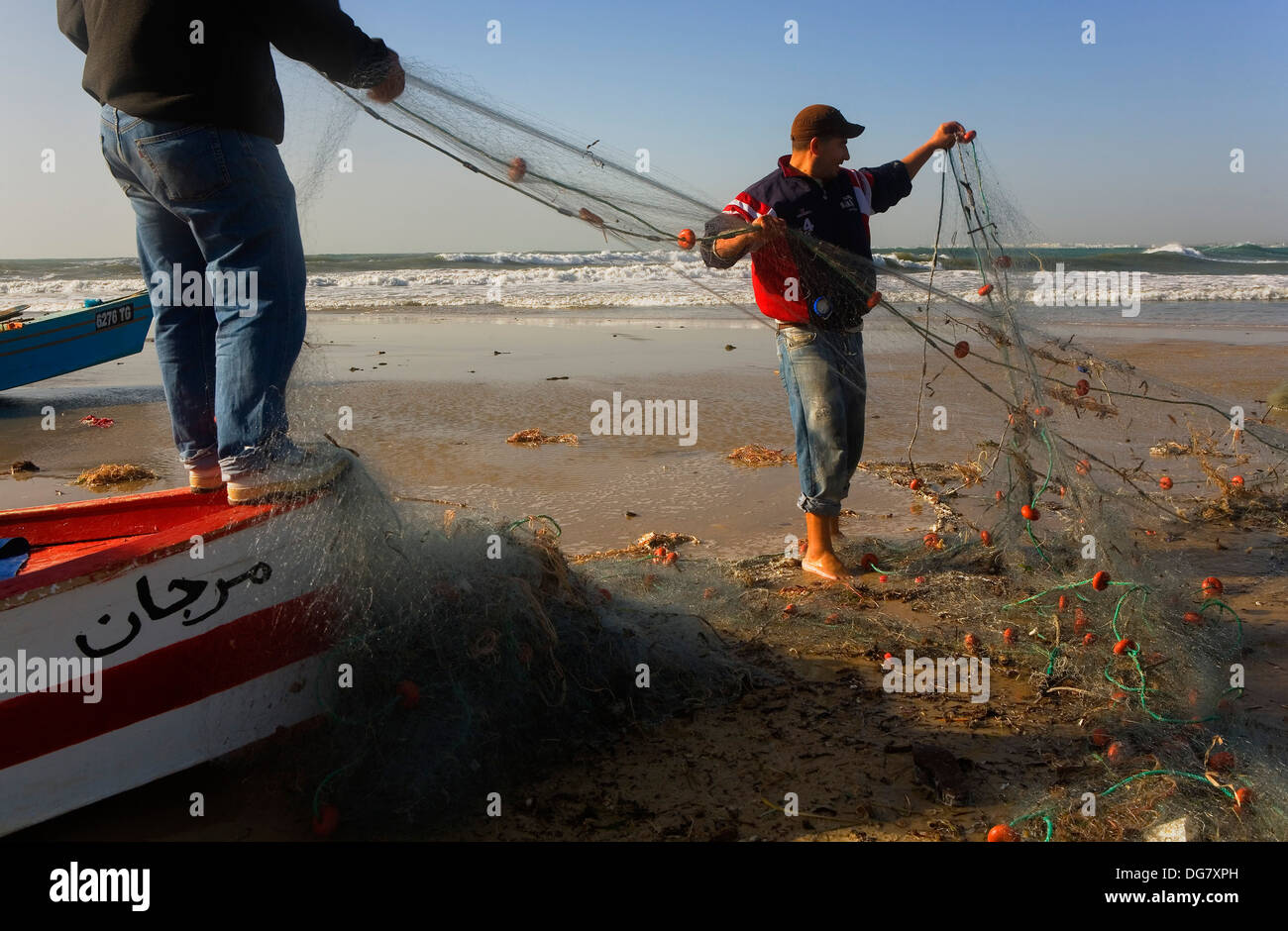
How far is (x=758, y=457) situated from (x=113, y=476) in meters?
4.75

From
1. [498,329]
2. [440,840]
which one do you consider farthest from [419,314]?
[440,840]

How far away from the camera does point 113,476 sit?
6762mm

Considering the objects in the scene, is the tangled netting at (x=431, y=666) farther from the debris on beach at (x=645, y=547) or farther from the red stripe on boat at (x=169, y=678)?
the debris on beach at (x=645, y=547)

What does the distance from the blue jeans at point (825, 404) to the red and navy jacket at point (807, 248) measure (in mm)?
132

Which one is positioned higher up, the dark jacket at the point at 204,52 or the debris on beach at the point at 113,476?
the dark jacket at the point at 204,52

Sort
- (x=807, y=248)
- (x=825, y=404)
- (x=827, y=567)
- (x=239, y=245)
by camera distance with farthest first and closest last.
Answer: (x=827, y=567)
(x=825, y=404)
(x=807, y=248)
(x=239, y=245)

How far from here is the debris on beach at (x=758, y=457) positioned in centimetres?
692

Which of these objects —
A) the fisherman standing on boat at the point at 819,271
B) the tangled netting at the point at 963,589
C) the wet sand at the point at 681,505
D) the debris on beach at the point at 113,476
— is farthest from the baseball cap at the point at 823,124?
the debris on beach at the point at 113,476

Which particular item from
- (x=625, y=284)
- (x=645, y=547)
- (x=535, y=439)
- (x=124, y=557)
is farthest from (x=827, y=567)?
(x=625, y=284)

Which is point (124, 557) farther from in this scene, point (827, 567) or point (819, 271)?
point (827, 567)

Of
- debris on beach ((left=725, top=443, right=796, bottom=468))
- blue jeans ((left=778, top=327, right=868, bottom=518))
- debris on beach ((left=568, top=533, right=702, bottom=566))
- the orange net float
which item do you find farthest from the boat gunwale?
debris on beach ((left=725, top=443, right=796, bottom=468))

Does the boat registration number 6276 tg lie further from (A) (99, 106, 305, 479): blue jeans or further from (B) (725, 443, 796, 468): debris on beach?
(A) (99, 106, 305, 479): blue jeans
